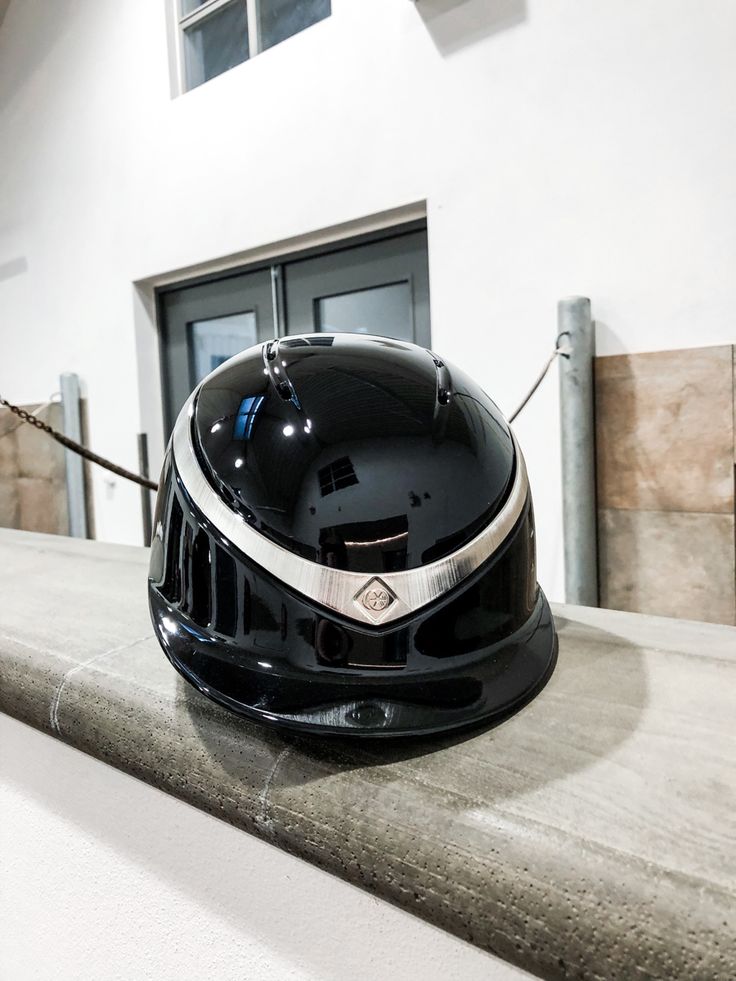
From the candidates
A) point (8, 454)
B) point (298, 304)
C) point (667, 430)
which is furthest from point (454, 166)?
point (8, 454)

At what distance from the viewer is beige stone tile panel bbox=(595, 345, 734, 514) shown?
1.10 metres

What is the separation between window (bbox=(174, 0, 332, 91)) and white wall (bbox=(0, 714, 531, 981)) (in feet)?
6.39

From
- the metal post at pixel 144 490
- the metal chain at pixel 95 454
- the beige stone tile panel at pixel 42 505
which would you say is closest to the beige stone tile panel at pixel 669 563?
the metal chain at pixel 95 454

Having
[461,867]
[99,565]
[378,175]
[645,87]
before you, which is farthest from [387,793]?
[378,175]

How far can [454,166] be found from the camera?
1380 millimetres

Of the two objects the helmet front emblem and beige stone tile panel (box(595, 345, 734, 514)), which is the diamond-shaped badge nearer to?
the helmet front emblem

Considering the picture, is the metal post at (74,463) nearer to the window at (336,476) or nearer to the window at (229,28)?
the window at (229,28)

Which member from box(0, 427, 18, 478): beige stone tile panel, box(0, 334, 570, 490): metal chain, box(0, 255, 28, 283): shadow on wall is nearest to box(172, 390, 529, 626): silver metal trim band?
box(0, 334, 570, 490): metal chain

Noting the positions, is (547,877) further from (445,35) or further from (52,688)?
(445,35)

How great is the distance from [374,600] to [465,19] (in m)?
1.52

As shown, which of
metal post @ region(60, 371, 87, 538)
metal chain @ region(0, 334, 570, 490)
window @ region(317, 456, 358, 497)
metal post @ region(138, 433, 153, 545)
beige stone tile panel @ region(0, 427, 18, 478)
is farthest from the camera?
beige stone tile panel @ region(0, 427, 18, 478)

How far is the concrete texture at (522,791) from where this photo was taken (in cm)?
23

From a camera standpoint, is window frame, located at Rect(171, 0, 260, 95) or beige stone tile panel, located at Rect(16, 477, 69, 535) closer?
window frame, located at Rect(171, 0, 260, 95)

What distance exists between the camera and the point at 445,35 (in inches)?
53.4
